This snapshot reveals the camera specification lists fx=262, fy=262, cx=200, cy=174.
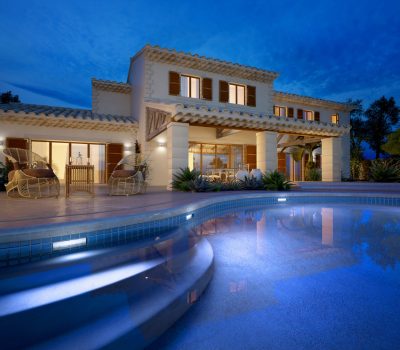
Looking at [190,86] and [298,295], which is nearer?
[298,295]

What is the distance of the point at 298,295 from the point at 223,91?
459 inches

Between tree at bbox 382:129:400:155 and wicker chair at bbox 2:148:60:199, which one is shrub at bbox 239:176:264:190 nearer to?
wicker chair at bbox 2:148:60:199

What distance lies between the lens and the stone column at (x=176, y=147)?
29.0ft

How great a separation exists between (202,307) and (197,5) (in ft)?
146

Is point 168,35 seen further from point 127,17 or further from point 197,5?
point 197,5

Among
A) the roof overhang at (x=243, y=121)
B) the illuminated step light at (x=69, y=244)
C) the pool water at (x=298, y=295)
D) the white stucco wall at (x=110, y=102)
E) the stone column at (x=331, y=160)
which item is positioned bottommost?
the pool water at (x=298, y=295)

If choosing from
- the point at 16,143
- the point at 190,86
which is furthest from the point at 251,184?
the point at 16,143

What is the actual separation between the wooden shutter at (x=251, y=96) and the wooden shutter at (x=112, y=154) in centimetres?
665

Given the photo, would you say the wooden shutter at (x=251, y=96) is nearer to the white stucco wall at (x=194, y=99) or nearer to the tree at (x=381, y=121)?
the white stucco wall at (x=194, y=99)

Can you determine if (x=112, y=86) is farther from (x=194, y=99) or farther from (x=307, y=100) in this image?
(x=307, y=100)

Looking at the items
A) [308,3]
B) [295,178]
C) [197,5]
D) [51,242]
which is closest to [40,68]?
[197,5]

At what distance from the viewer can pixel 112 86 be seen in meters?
12.7

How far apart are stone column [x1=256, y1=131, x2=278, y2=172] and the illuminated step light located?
29.5 ft

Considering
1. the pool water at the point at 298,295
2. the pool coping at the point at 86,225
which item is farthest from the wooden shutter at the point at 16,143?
the pool water at the point at 298,295
